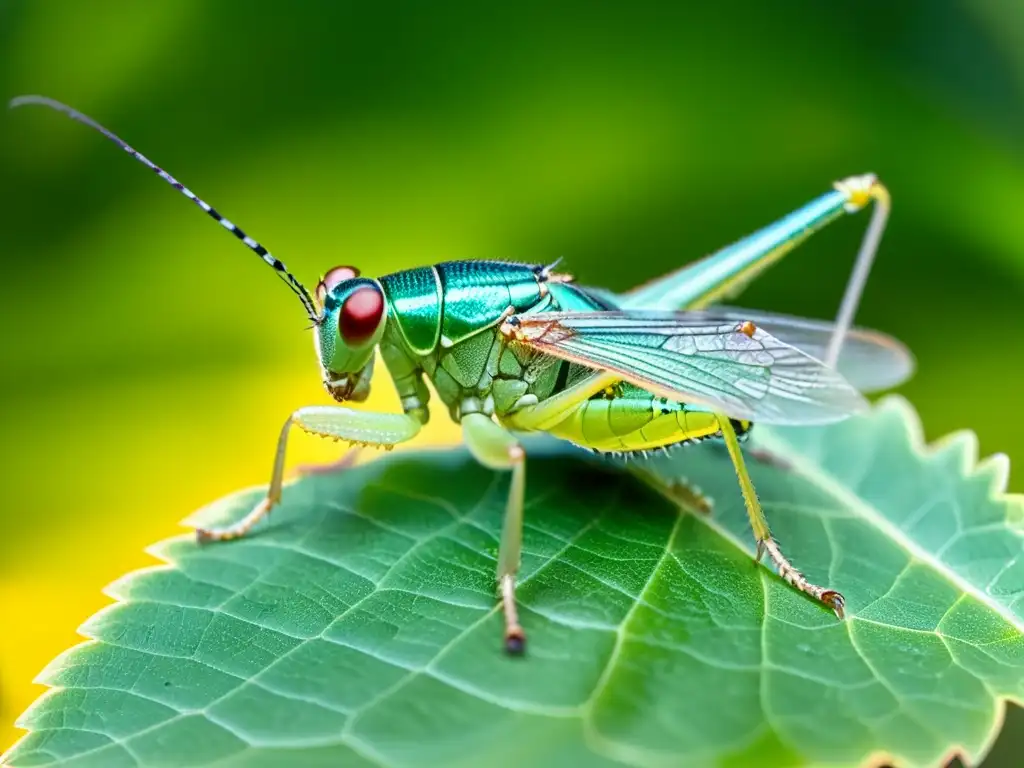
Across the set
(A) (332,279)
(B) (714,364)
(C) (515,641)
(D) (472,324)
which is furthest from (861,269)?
(C) (515,641)

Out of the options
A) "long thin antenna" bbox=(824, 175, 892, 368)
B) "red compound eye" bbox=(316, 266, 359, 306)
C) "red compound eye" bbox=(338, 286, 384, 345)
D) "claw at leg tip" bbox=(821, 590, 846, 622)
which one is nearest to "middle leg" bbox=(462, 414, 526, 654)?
"red compound eye" bbox=(338, 286, 384, 345)

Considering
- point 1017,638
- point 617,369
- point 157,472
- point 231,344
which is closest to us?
point 1017,638

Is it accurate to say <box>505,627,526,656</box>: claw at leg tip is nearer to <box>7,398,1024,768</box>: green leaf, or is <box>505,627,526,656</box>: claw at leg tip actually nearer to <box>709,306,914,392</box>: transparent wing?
<box>7,398,1024,768</box>: green leaf

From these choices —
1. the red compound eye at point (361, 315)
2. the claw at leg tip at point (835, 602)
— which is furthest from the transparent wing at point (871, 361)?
the claw at leg tip at point (835, 602)

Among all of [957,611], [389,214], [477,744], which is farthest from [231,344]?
[957,611]

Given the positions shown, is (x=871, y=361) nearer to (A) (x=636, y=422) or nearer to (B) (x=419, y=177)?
(A) (x=636, y=422)

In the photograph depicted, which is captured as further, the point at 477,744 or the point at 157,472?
the point at 157,472

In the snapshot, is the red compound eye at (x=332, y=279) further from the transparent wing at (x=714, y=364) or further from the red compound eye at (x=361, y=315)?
the transparent wing at (x=714, y=364)

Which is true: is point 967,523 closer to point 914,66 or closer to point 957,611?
point 957,611
